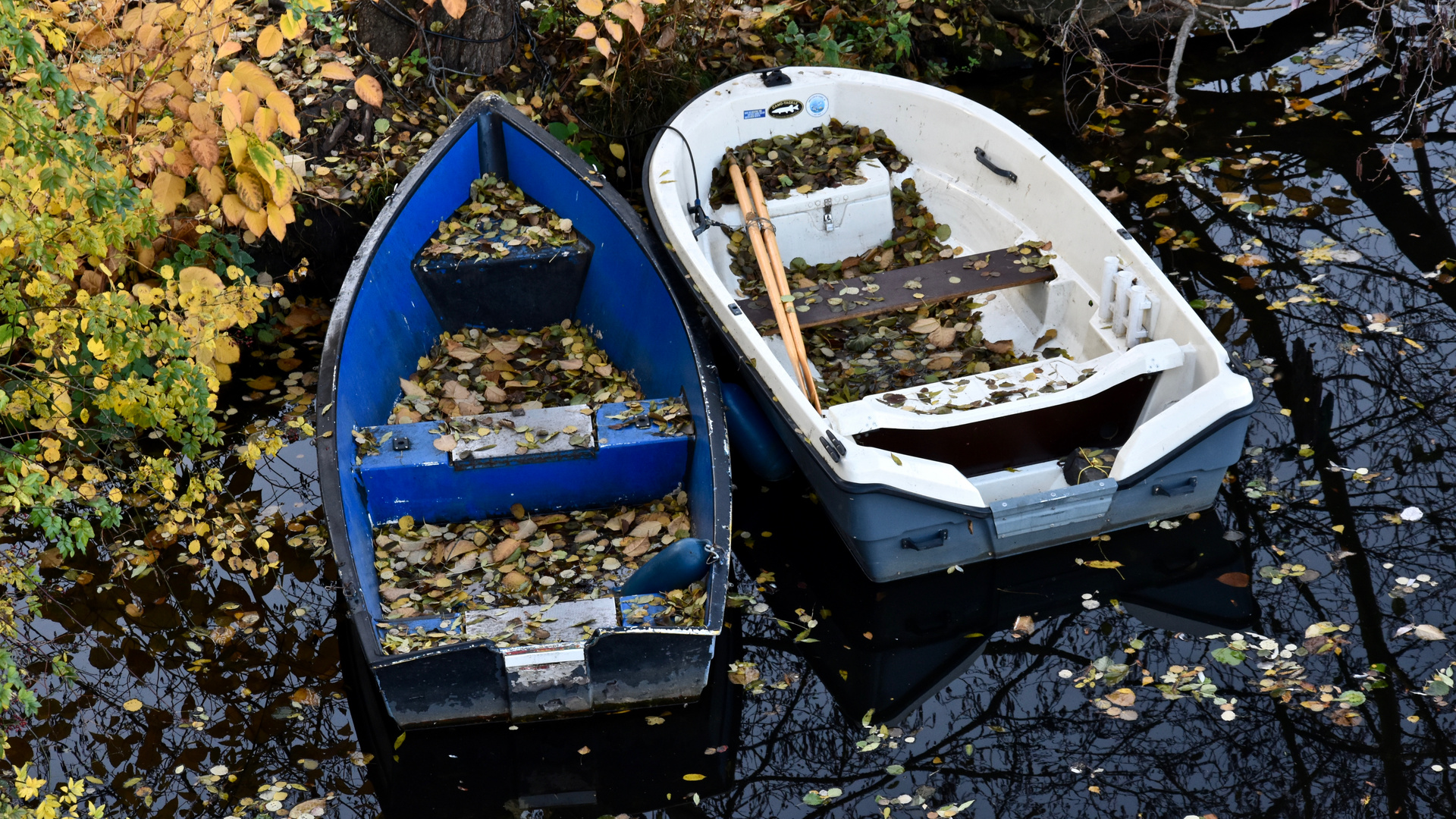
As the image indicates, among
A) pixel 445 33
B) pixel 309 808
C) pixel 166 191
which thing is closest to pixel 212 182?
pixel 166 191

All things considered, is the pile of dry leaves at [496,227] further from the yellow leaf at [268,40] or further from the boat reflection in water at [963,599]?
the boat reflection in water at [963,599]

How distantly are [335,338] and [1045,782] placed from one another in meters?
2.92

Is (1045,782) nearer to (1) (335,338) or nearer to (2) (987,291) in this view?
(2) (987,291)

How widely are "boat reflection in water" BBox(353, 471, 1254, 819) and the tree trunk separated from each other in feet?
10.2

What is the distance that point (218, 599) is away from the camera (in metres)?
4.60

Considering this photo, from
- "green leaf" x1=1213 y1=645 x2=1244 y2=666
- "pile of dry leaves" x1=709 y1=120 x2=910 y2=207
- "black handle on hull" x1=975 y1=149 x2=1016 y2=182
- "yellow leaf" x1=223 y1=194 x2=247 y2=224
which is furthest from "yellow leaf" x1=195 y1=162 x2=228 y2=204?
"green leaf" x1=1213 y1=645 x2=1244 y2=666

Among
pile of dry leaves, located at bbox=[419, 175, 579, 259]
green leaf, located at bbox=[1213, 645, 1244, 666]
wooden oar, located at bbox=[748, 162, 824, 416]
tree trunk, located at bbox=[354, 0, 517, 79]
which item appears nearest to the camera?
green leaf, located at bbox=[1213, 645, 1244, 666]

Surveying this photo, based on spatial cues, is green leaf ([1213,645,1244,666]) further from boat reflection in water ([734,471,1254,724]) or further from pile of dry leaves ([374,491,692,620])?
pile of dry leaves ([374,491,692,620])

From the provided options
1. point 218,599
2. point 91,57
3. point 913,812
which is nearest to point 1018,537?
point 913,812

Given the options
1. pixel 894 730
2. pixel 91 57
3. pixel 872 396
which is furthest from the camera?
pixel 91 57

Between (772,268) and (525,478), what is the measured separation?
141 cm

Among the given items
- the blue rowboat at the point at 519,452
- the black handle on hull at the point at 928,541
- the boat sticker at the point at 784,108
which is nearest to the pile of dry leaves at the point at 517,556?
the blue rowboat at the point at 519,452

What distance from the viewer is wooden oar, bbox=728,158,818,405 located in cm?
455

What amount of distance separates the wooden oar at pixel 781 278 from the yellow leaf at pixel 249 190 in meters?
2.10
